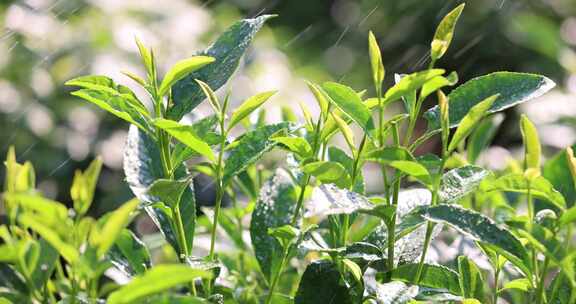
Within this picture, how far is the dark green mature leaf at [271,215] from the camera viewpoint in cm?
72

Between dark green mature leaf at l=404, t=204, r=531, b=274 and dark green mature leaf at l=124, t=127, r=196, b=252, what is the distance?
19 centimetres

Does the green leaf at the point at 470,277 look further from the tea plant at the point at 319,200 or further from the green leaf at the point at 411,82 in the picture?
the green leaf at the point at 411,82

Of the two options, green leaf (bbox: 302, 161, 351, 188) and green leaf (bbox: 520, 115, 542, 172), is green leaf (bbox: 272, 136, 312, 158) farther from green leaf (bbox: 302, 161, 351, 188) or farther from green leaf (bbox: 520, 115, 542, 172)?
green leaf (bbox: 520, 115, 542, 172)

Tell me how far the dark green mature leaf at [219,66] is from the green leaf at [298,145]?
0.08 meters

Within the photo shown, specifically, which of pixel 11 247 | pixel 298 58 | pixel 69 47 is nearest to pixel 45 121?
pixel 69 47

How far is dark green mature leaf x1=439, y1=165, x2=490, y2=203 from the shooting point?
0.61 meters

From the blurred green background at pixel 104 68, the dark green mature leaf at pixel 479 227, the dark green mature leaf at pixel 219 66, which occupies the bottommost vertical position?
the blurred green background at pixel 104 68

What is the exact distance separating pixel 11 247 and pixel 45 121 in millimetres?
2443

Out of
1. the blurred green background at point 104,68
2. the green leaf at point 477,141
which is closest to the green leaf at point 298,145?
the green leaf at point 477,141

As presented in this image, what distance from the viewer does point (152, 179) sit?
691mm

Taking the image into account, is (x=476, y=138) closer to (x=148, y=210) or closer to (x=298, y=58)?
(x=148, y=210)

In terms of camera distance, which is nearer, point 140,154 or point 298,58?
point 140,154

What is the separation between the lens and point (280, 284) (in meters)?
0.87

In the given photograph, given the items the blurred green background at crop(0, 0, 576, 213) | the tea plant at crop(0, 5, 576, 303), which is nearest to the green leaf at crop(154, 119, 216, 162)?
the tea plant at crop(0, 5, 576, 303)
